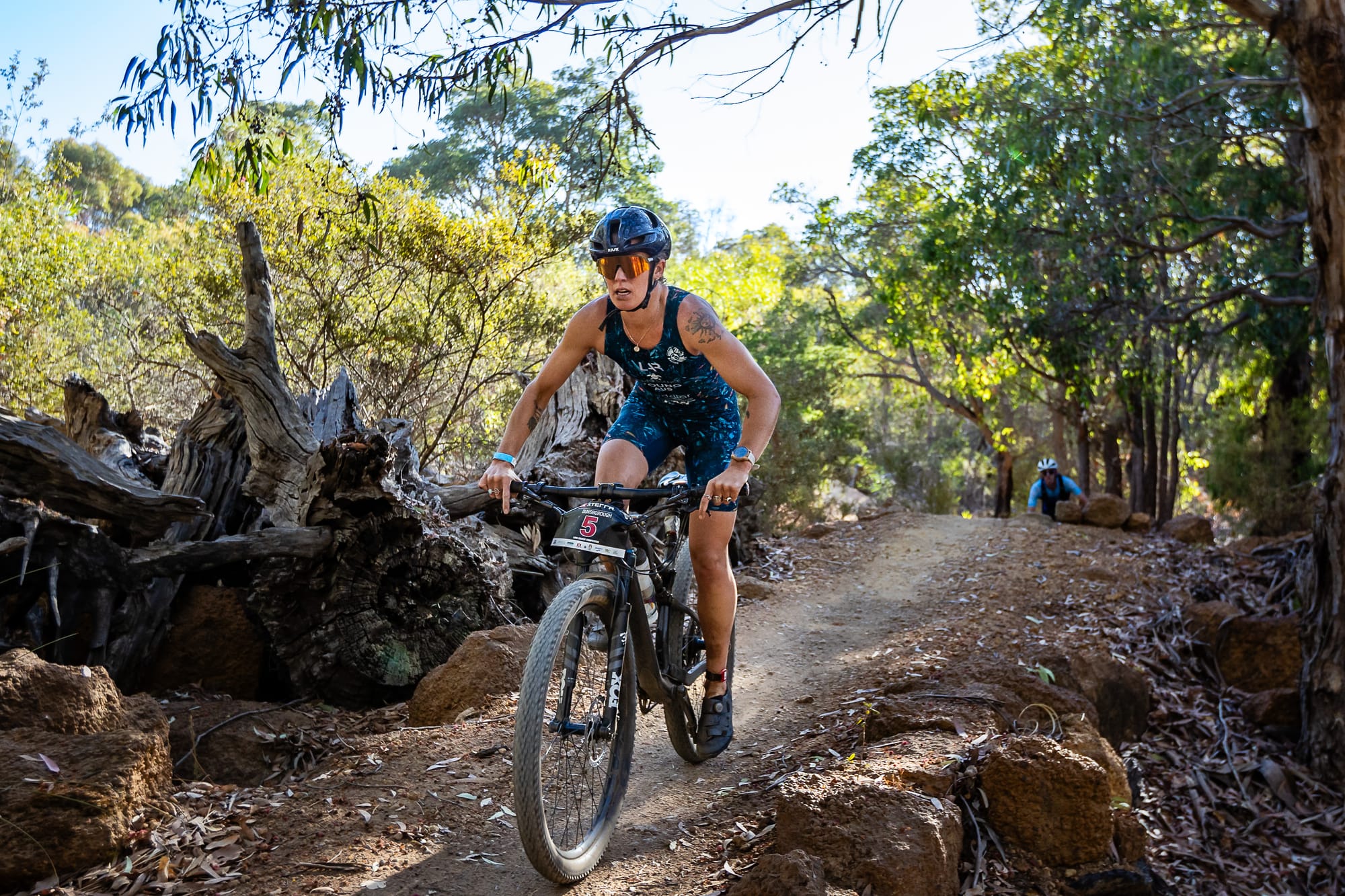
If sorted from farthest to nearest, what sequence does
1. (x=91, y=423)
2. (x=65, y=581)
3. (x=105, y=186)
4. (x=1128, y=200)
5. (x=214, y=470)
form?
1. (x=105, y=186)
2. (x=1128, y=200)
3. (x=91, y=423)
4. (x=214, y=470)
5. (x=65, y=581)

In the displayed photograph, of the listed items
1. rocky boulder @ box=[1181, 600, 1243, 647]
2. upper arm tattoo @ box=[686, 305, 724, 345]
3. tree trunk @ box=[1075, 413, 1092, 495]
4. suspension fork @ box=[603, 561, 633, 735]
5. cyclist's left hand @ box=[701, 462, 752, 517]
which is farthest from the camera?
tree trunk @ box=[1075, 413, 1092, 495]

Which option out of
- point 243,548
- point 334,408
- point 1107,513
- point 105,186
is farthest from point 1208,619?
point 105,186

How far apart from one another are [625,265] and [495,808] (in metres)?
2.15

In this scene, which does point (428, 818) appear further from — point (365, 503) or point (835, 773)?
point (365, 503)

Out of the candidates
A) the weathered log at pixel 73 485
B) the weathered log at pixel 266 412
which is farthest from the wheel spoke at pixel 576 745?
the weathered log at pixel 266 412

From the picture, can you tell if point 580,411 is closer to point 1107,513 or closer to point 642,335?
point 642,335

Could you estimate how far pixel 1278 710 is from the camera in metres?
7.33

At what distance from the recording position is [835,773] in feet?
12.7

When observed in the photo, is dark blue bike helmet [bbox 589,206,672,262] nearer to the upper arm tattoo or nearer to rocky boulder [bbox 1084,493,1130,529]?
the upper arm tattoo

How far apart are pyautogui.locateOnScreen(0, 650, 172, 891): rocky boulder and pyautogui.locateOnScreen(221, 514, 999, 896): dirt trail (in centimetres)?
48

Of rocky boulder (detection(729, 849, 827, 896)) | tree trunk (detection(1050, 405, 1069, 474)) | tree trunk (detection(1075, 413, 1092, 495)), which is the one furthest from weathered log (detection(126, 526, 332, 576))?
tree trunk (detection(1050, 405, 1069, 474))

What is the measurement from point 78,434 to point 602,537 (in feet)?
19.5

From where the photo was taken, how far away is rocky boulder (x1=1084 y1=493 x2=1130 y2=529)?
516 inches

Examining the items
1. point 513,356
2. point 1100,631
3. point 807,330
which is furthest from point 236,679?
point 807,330
